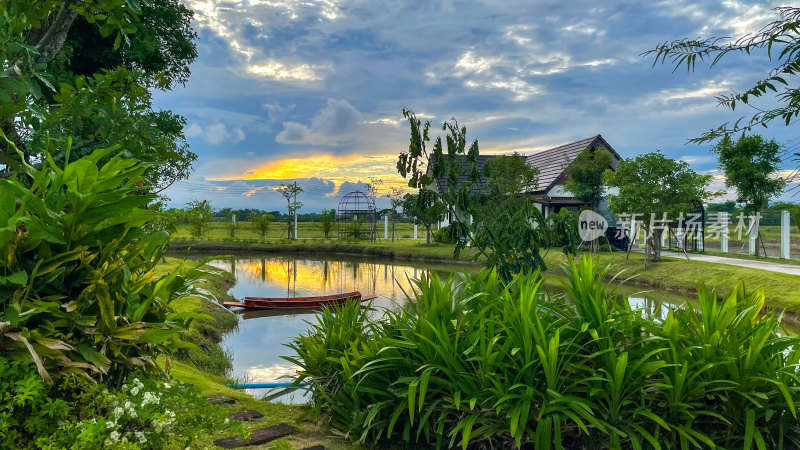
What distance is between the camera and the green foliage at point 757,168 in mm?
18359

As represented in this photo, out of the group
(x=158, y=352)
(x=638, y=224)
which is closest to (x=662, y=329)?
(x=158, y=352)

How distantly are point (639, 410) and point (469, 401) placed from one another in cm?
81

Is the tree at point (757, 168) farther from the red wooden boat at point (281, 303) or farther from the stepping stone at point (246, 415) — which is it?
the stepping stone at point (246, 415)

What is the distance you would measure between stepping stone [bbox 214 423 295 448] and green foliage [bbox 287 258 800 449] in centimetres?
42

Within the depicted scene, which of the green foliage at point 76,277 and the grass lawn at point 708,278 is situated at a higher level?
the green foliage at point 76,277

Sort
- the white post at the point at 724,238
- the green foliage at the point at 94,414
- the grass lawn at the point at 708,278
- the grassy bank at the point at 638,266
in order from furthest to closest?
the white post at the point at 724,238
the grassy bank at the point at 638,266
the grass lawn at the point at 708,278
the green foliage at the point at 94,414

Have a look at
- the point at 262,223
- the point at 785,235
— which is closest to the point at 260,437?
the point at 785,235

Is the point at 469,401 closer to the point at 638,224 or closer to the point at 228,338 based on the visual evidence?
the point at 228,338

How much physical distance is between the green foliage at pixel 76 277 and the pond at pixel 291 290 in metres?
1.62

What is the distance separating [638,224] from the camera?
17.8 metres

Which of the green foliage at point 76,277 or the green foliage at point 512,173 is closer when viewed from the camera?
the green foliage at point 76,277

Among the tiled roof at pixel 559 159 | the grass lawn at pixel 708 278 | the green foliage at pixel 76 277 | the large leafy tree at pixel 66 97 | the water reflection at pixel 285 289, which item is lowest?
the water reflection at pixel 285 289

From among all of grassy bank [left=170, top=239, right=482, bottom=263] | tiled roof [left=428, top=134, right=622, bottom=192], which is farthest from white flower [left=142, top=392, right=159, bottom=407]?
tiled roof [left=428, top=134, right=622, bottom=192]

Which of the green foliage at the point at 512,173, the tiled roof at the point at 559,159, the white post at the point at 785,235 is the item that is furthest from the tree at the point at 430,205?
the tiled roof at the point at 559,159
